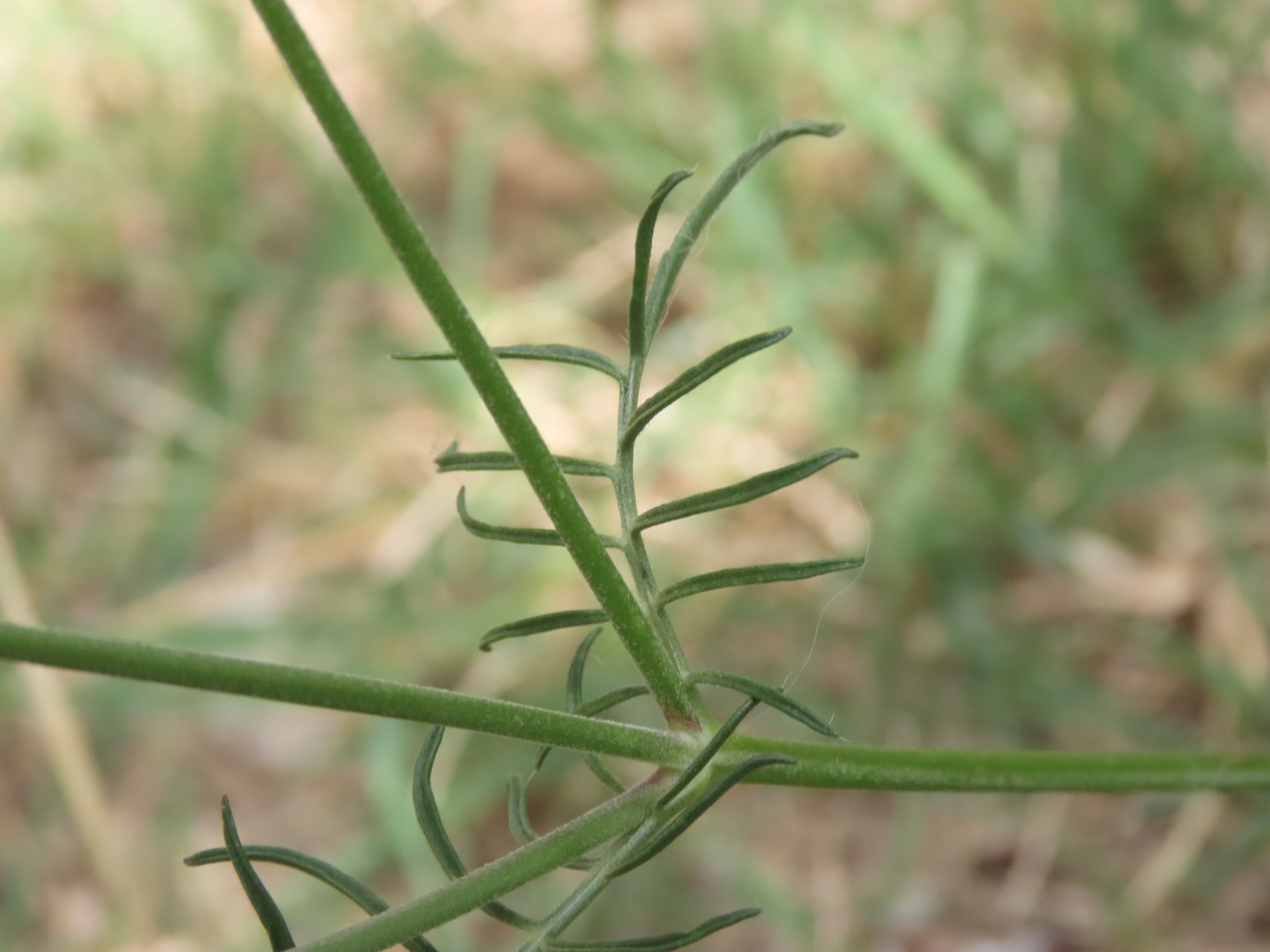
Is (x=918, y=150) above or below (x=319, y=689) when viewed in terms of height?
above

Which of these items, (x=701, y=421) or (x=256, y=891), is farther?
(x=701, y=421)

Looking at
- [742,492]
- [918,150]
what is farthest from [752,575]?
[918,150]

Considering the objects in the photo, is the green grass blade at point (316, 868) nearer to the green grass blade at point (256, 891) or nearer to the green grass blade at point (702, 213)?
the green grass blade at point (256, 891)

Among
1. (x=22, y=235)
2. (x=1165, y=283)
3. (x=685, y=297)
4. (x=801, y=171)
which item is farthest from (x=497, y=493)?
(x=22, y=235)

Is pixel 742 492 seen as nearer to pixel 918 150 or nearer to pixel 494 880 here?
pixel 494 880

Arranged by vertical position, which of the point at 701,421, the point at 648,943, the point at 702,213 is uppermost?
the point at 701,421

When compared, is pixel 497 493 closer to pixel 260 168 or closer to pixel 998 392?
pixel 998 392

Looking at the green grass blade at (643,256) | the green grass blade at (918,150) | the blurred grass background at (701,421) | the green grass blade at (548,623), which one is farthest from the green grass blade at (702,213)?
the green grass blade at (918,150)

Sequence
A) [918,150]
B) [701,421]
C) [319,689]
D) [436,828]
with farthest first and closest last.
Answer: [701,421], [918,150], [436,828], [319,689]
